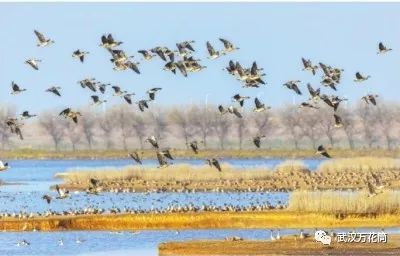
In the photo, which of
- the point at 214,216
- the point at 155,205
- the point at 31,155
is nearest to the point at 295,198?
the point at 214,216

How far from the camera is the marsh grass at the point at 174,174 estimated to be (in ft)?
251

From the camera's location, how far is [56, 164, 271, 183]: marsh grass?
76562 millimetres

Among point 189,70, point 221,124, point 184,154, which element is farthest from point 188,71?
point 221,124

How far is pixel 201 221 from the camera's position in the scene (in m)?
48.4

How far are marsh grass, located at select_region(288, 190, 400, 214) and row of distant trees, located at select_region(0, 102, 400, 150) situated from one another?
103341mm

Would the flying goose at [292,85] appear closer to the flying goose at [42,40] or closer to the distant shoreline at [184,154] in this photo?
the flying goose at [42,40]

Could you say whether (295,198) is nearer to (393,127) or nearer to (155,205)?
(155,205)

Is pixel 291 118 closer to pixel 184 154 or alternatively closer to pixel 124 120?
pixel 124 120

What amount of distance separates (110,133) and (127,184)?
102031 mm

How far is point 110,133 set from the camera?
17675cm

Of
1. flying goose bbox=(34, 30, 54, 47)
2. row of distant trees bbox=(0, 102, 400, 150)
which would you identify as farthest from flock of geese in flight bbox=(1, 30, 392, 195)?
row of distant trees bbox=(0, 102, 400, 150)

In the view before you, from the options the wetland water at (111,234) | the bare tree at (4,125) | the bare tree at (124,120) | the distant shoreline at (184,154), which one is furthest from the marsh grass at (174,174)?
the bare tree at (124,120)

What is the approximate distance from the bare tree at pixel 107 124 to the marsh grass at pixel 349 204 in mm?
118202

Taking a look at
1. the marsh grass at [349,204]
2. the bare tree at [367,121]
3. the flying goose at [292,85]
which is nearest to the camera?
the flying goose at [292,85]
